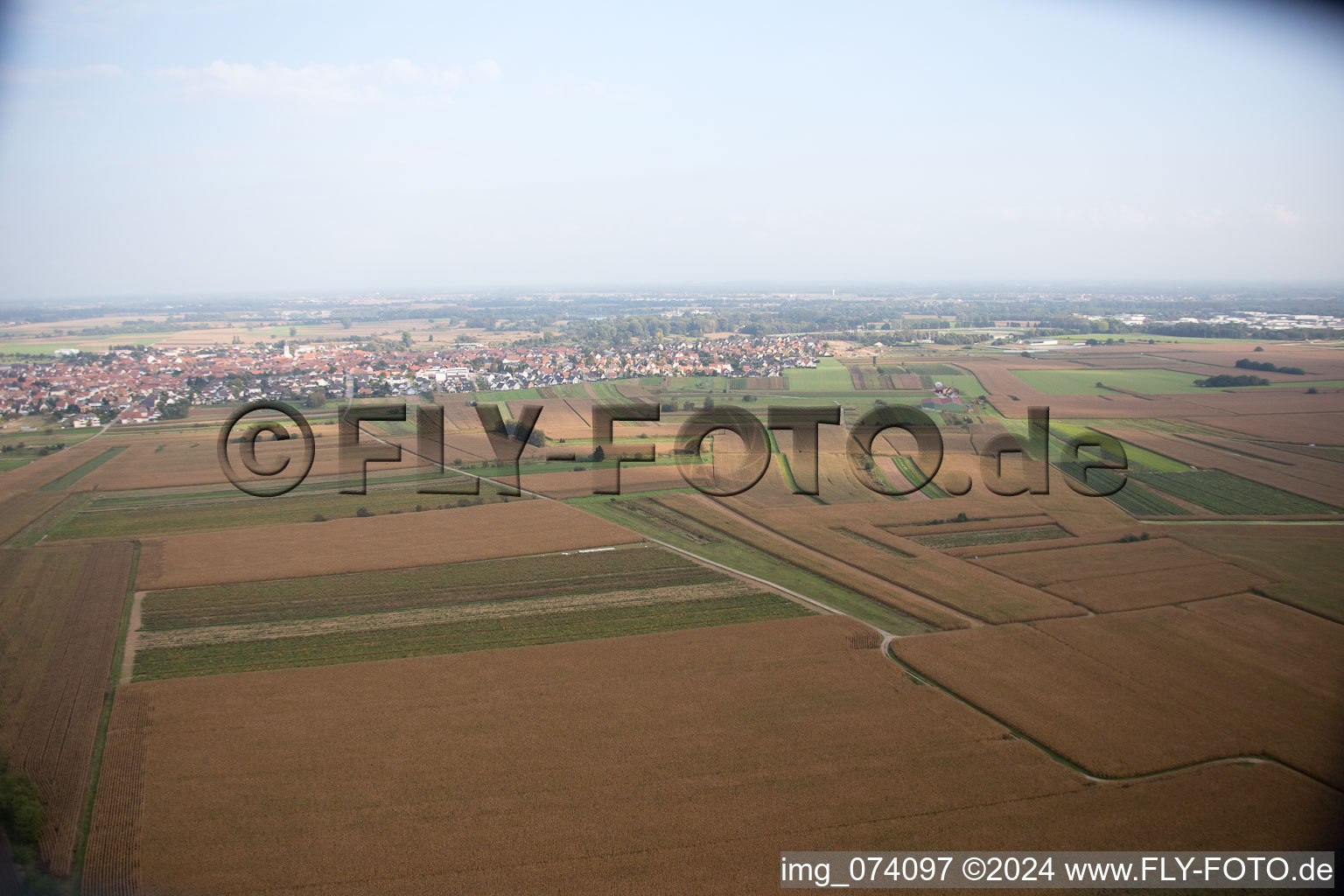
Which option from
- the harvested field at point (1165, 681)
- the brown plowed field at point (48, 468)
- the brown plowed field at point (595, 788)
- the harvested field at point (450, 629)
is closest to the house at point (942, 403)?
the harvested field at point (1165, 681)

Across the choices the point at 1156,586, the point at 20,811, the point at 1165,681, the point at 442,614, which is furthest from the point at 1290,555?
the point at 20,811

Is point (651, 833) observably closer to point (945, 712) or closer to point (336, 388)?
point (945, 712)

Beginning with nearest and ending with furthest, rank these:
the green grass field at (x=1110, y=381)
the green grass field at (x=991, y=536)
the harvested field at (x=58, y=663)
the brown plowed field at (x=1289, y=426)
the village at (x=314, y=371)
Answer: the harvested field at (x=58, y=663) < the green grass field at (x=991, y=536) < the brown plowed field at (x=1289, y=426) < the village at (x=314, y=371) < the green grass field at (x=1110, y=381)

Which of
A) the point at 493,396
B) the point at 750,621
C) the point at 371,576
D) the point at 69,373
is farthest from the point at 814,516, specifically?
the point at 69,373

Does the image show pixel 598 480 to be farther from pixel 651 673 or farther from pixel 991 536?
pixel 651 673

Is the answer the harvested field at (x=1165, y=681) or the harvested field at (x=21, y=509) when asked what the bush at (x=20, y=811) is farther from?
the harvested field at (x=21, y=509)
